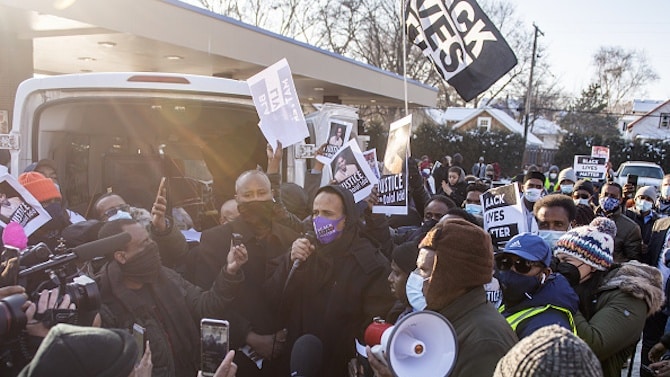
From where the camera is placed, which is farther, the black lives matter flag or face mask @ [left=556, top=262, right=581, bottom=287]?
the black lives matter flag

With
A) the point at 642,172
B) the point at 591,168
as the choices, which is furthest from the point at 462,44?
the point at 642,172

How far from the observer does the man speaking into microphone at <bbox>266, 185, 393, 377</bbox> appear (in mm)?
3463

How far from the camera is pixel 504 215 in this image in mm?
4609

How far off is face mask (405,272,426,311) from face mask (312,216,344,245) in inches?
35.4

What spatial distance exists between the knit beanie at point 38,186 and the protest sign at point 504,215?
347cm

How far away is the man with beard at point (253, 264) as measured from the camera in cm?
357

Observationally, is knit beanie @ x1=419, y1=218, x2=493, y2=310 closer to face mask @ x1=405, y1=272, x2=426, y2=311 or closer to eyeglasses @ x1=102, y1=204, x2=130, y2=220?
face mask @ x1=405, y1=272, x2=426, y2=311

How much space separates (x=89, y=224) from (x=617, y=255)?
192 inches

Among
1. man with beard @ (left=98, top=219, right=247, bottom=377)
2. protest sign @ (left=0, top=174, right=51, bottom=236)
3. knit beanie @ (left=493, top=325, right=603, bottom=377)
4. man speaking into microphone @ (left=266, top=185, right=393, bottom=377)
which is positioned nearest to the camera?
knit beanie @ (left=493, top=325, right=603, bottom=377)

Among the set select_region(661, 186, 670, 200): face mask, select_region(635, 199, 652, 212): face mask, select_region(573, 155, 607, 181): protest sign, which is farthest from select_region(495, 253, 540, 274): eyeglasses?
select_region(573, 155, 607, 181): protest sign

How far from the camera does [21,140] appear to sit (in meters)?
4.51

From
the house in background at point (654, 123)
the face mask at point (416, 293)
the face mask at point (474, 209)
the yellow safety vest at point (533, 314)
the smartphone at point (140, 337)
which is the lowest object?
the smartphone at point (140, 337)

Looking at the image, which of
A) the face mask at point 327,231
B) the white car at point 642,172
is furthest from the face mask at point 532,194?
the white car at point 642,172

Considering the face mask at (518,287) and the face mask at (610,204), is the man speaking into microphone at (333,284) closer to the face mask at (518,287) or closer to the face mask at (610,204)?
the face mask at (518,287)
